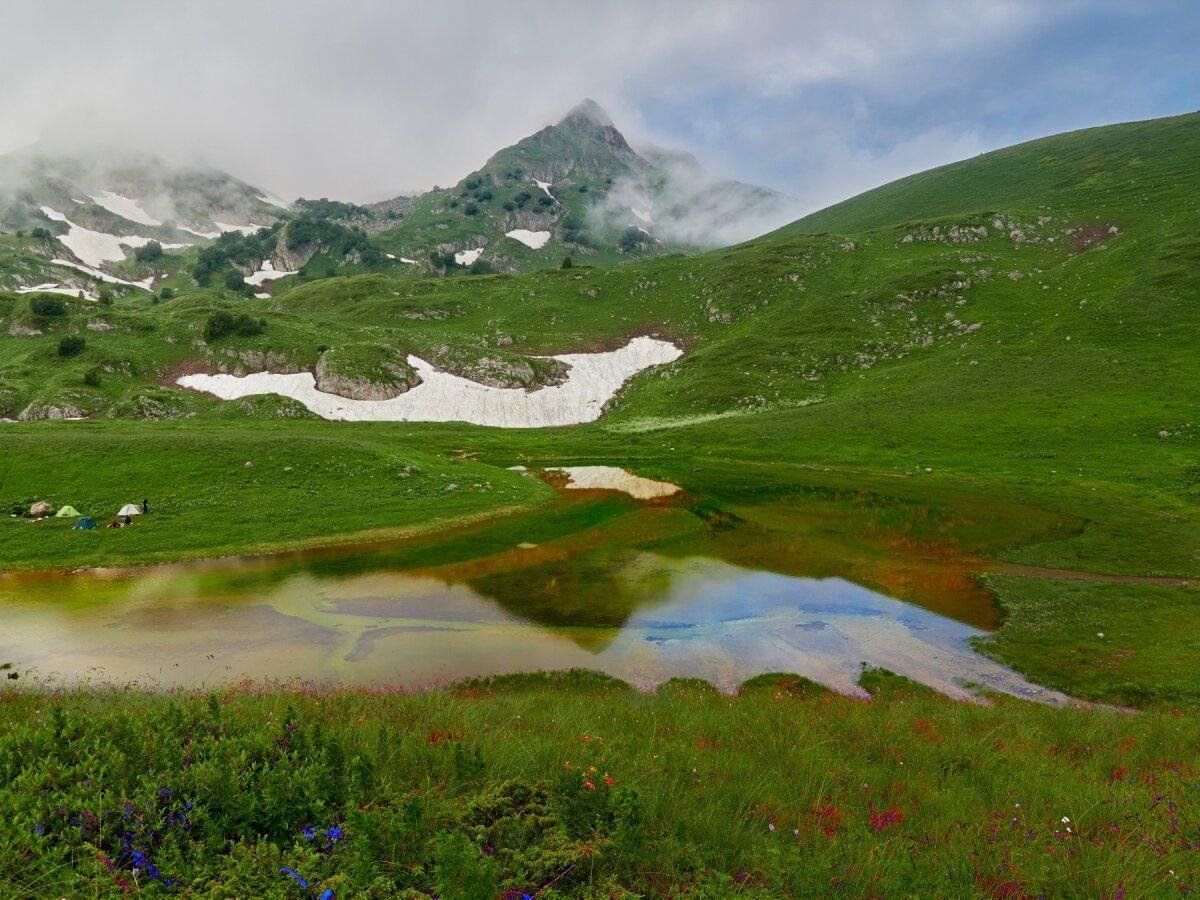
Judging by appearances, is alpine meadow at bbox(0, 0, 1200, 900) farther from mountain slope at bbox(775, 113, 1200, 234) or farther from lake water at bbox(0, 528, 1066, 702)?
mountain slope at bbox(775, 113, 1200, 234)

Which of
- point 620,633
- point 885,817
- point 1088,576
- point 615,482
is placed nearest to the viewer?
point 885,817

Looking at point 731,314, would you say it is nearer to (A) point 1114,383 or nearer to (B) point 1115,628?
(A) point 1114,383

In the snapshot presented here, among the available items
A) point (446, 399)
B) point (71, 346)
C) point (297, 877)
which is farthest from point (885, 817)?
point (71, 346)

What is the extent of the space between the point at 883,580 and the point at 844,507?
14.0m

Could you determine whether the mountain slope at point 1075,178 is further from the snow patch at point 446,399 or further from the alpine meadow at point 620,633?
the snow patch at point 446,399

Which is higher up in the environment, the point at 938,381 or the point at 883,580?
the point at 938,381

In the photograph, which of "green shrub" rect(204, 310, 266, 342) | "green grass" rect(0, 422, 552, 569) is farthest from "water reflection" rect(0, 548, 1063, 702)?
"green shrub" rect(204, 310, 266, 342)

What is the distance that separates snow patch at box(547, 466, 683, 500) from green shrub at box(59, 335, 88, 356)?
8652 centimetres

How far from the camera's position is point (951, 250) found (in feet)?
397

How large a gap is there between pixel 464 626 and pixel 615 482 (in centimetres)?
2832

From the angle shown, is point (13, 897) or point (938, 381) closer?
point (13, 897)

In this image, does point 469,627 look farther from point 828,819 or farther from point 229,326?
point 229,326

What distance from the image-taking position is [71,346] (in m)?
83.4

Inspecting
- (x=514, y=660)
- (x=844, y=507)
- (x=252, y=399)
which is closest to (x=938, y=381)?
(x=844, y=507)
